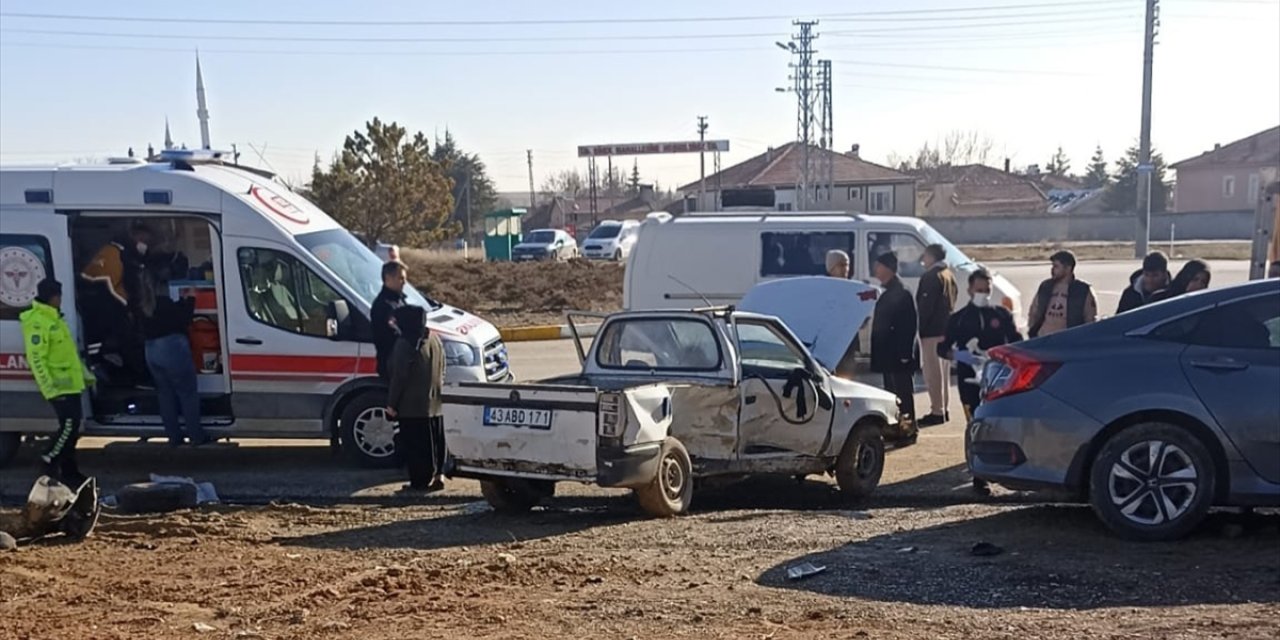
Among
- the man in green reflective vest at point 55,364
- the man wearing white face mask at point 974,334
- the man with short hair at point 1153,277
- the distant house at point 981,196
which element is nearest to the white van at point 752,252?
the man with short hair at point 1153,277

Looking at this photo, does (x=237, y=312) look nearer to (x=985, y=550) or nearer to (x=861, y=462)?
(x=861, y=462)

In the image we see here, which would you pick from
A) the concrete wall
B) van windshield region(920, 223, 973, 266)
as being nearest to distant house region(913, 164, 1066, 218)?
the concrete wall

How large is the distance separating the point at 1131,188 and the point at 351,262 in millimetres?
88183

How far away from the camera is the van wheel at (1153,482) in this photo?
A: 7207mm

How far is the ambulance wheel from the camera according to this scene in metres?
11.3

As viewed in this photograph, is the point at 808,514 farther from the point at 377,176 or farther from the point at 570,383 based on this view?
the point at 377,176

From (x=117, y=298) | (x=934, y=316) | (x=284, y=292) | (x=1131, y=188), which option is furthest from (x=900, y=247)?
(x=1131, y=188)

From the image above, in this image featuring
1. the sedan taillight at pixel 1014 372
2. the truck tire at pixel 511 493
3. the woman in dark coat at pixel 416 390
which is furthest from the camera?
the woman in dark coat at pixel 416 390

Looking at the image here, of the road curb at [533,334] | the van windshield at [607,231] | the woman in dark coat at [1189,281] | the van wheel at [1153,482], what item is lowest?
the road curb at [533,334]

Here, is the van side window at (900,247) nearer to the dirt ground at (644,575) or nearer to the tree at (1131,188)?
the dirt ground at (644,575)

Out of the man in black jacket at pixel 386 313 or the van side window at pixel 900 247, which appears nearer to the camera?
the man in black jacket at pixel 386 313

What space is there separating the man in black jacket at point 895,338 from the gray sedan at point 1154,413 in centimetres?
401

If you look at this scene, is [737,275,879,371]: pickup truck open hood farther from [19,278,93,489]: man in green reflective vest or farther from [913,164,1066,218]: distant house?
[913,164,1066,218]: distant house

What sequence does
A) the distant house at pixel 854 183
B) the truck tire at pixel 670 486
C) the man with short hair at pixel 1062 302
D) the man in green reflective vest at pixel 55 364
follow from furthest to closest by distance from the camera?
the distant house at pixel 854 183 < the man with short hair at pixel 1062 302 < the man in green reflective vest at pixel 55 364 < the truck tire at pixel 670 486
